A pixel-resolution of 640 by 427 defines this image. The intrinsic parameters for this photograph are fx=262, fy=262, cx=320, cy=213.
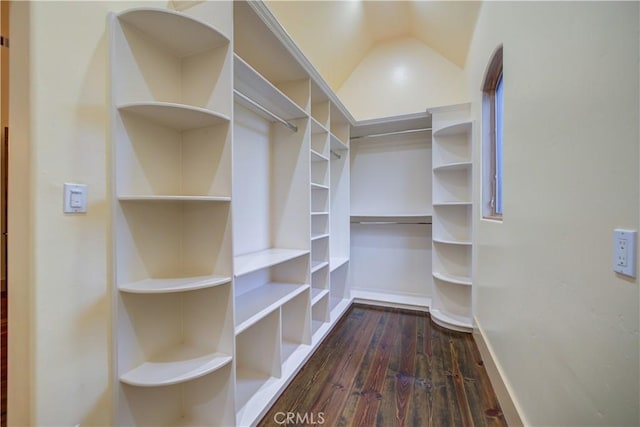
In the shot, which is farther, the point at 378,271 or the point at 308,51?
the point at 378,271

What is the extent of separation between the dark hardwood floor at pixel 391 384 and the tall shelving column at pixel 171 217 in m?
0.55

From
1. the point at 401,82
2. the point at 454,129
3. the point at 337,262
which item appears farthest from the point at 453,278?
the point at 401,82

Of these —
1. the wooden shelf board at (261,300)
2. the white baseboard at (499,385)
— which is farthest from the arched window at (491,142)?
the wooden shelf board at (261,300)

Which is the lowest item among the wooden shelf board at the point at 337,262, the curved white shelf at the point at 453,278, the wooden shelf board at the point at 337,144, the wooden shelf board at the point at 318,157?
the curved white shelf at the point at 453,278

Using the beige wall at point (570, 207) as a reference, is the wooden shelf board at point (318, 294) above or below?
below

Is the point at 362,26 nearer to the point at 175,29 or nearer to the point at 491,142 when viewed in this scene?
the point at 491,142

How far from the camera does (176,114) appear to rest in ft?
4.01

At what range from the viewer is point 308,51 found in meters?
2.71

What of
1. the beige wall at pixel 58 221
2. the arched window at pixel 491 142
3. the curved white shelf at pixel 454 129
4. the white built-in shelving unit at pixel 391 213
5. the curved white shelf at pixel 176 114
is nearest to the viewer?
the beige wall at pixel 58 221

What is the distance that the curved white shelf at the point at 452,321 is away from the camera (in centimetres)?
257

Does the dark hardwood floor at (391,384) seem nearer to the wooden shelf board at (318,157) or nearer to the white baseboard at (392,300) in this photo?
the white baseboard at (392,300)

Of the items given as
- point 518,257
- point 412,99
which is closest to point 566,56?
point 518,257

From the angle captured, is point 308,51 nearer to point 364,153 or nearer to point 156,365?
point 364,153

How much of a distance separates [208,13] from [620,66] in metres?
1.64
